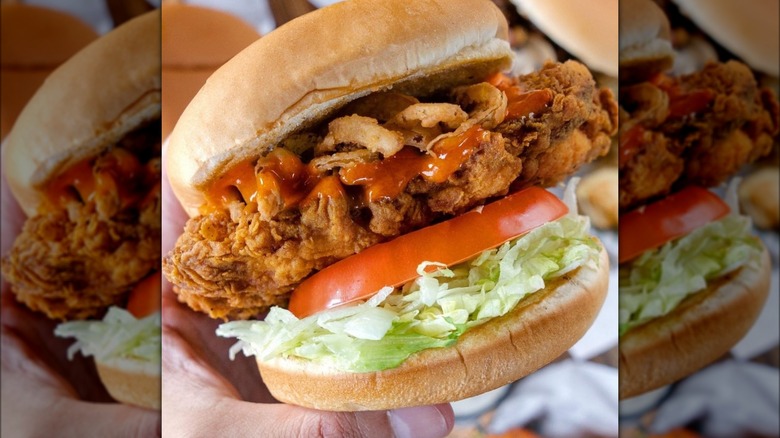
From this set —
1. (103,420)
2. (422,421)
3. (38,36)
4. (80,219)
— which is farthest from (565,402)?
(38,36)

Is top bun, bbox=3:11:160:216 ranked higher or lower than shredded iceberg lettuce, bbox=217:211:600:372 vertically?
higher

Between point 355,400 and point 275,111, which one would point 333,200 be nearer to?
point 275,111


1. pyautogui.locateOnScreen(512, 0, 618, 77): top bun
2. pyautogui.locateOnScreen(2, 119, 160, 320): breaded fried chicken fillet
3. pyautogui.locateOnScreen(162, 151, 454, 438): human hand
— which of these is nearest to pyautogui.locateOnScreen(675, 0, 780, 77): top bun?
pyautogui.locateOnScreen(512, 0, 618, 77): top bun

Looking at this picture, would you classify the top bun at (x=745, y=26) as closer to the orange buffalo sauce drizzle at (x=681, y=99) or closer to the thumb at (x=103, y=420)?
the orange buffalo sauce drizzle at (x=681, y=99)

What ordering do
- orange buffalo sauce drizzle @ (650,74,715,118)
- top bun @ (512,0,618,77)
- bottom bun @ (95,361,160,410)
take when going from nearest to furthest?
top bun @ (512,0,618,77) → bottom bun @ (95,361,160,410) → orange buffalo sauce drizzle @ (650,74,715,118)

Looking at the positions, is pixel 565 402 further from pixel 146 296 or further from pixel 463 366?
pixel 146 296

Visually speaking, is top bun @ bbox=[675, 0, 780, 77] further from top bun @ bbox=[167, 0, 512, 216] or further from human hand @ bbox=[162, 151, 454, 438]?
human hand @ bbox=[162, 151, 454, 438]
